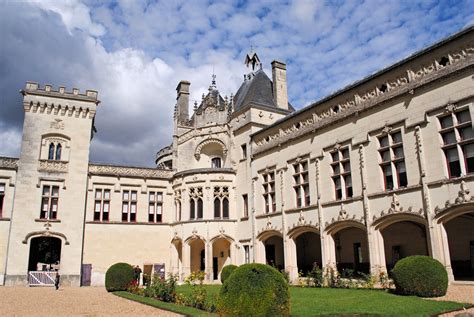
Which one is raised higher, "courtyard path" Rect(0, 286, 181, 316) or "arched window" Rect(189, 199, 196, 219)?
"arched window" Rect(189, 199, 196, 219)

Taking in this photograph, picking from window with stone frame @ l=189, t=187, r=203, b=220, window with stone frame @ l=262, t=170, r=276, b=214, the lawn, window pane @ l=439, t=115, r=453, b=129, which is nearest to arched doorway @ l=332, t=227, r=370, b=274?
window with stone frame @ l=262, t=170, r=276, b=214

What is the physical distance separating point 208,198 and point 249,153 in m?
3.96

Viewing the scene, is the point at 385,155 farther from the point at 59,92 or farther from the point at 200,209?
the point at 59,92

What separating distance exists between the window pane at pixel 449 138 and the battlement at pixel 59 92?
73.8ft

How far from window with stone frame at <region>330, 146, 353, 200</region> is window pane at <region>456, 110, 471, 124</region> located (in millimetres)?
5383

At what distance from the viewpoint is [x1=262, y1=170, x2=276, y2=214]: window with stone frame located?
24469 millimetres

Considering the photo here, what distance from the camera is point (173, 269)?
28.4 metres

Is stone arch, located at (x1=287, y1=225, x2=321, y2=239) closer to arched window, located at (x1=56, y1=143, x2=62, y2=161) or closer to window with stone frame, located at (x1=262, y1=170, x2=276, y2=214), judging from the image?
window with stone frame, located at (x1=262, y1=170, x2=276, y2=214)

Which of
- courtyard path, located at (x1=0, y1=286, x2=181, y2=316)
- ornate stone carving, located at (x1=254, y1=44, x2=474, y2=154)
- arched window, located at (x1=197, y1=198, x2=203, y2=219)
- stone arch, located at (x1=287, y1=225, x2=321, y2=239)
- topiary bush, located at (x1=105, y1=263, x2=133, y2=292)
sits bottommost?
courtyard path, located at (x1=0, y1=286, x2=181, y2=316)

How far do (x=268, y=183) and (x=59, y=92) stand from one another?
51.0 ft

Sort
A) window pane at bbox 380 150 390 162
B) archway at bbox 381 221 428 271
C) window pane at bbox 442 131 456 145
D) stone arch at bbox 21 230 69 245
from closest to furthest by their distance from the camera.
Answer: window pane at bbox 442 131 456 145 → window pane at bbox 380 150 390 162 → archway at bbox 381 221 428 271 → stone arch at bbox 21 230 69 245

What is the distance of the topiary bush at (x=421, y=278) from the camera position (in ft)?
41.5

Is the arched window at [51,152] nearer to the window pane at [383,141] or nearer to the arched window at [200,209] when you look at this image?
the arched window at [200,209]

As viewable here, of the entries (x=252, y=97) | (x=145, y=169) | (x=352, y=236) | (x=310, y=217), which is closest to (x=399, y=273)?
(x=310, y=217)
